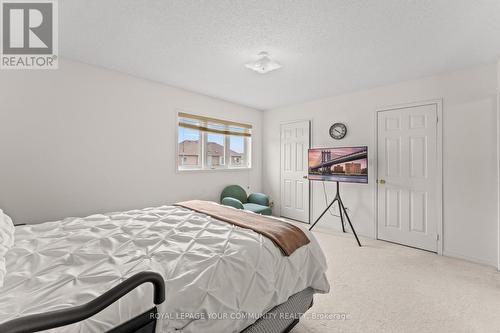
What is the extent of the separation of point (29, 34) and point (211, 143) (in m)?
2.80

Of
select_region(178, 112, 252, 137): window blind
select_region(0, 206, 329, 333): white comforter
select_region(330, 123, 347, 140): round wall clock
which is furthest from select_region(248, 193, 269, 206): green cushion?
select_region(0, 206, 329, 333): white comforter

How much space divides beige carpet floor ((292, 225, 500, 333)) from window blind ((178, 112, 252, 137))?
302 centimetres

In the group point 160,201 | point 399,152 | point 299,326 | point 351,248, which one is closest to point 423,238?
point 351,248

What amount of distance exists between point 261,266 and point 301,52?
2.35 meters

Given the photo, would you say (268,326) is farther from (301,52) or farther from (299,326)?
(301,52)

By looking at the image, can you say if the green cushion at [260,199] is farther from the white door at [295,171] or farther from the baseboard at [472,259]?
the baseboard at [472,259]

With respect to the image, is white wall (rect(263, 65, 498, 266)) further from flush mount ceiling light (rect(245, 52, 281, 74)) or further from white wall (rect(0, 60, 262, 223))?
white wall (rect(0, 60, 262, 223))

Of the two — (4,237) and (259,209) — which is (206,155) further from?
(4,237)

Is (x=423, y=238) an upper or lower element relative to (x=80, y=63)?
lower

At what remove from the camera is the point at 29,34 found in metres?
2.21

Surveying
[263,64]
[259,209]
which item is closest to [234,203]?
[259,209]

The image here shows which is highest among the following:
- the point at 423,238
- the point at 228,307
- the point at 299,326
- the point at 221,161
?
the point at 221,161

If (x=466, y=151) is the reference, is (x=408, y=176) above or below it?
below

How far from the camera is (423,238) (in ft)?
10.8
